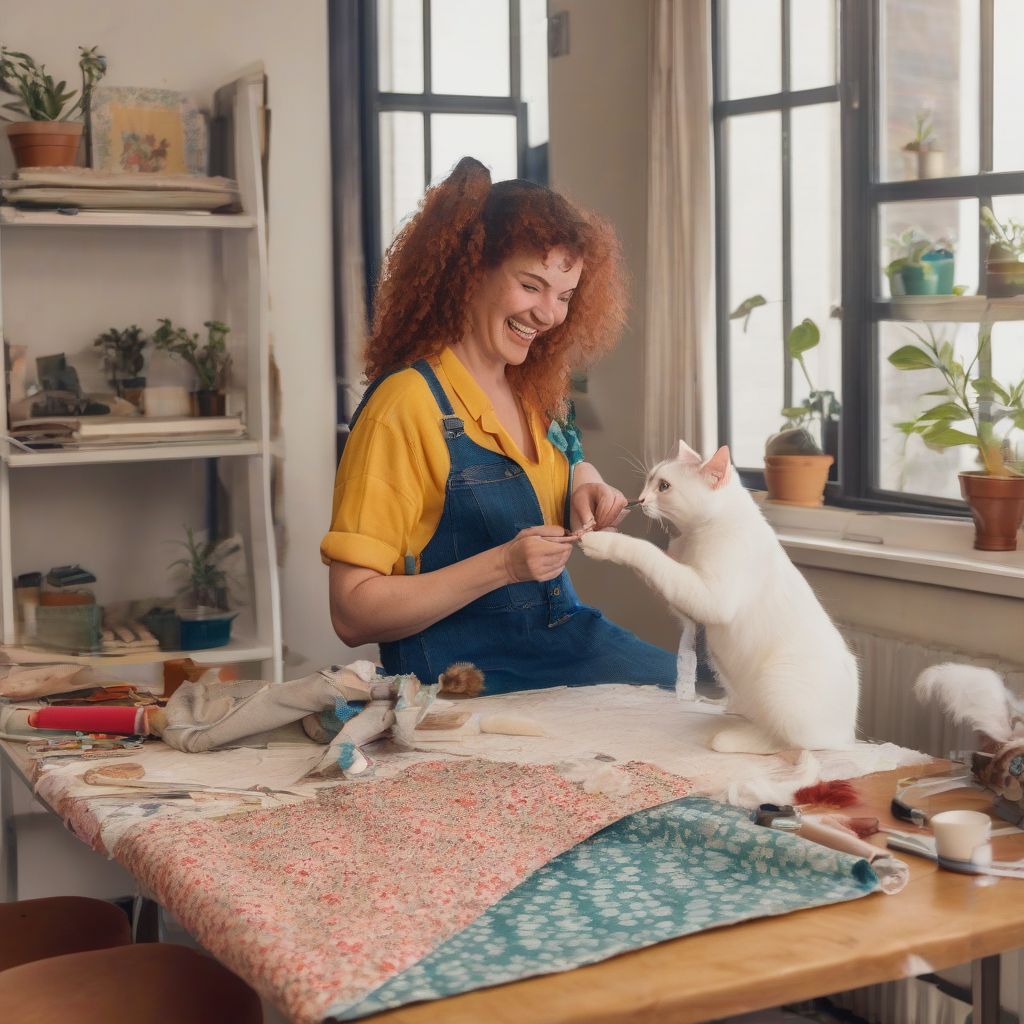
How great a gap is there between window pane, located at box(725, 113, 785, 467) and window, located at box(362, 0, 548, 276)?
960 mm

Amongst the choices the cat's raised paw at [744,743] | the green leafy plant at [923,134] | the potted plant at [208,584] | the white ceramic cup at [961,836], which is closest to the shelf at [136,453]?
the potted plant at [208,584]

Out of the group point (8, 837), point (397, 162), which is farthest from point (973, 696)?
point (397, 162)

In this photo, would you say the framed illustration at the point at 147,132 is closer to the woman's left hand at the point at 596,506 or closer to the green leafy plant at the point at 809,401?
the green leafy plant at the point at 809,401

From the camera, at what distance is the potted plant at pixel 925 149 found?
9.95 ft

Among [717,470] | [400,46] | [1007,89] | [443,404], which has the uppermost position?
[400,46]

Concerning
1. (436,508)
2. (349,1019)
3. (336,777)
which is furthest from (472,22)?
(349,1019)

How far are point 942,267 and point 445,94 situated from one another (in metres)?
1.99

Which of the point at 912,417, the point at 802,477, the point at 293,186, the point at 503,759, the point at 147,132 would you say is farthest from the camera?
the point at 293,186

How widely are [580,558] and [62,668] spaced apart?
86.8 inches

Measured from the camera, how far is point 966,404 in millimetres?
2906

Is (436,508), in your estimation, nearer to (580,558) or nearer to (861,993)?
(861,993)

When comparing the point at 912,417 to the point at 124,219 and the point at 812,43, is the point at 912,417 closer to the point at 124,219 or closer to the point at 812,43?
the point at 812,43

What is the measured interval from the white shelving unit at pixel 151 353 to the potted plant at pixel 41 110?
7.3 inches

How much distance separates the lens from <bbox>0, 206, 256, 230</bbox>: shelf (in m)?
3.27
